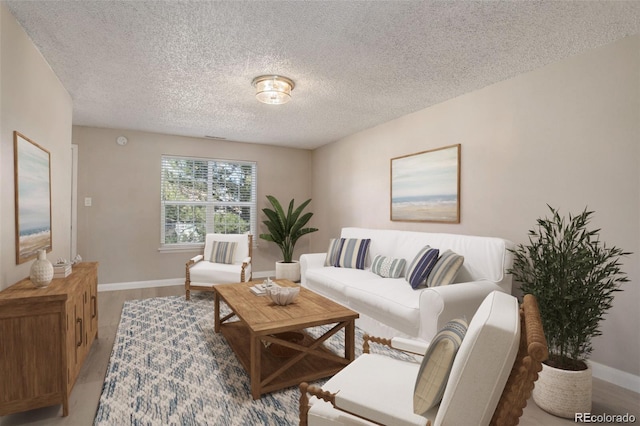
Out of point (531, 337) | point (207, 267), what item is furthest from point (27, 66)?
point (531, 337)

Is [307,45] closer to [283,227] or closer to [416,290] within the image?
[416,290]

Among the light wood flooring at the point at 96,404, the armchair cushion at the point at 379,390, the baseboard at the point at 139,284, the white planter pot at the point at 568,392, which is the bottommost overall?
the light wood flooring at the point at 96,404

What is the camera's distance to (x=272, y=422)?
74.7 inches

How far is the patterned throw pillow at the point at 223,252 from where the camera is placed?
15.8 feet

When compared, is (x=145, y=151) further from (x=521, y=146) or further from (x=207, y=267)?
(x=521, y=146)

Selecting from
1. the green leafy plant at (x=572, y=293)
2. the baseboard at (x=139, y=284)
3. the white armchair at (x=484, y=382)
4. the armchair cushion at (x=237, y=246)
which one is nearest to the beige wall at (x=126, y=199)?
the baseboard at (x=139, y=284)

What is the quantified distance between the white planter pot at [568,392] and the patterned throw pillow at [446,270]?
101 cm

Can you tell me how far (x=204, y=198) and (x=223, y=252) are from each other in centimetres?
127

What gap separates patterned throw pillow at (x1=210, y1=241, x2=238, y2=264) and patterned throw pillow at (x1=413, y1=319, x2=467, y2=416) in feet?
12.9

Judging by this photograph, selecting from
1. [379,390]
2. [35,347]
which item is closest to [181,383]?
[35,347]

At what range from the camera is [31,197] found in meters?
2.36

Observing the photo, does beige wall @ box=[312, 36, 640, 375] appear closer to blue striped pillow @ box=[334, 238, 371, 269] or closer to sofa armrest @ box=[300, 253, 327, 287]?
blue striped pillow @ box=[334, 238, 371, 269]

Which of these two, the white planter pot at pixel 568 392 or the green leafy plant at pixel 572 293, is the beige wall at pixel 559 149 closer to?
the green leafy plant at pixel 572 293

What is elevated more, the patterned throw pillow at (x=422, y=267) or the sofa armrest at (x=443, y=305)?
the patterned throw pillow at (x=422, y=267)
